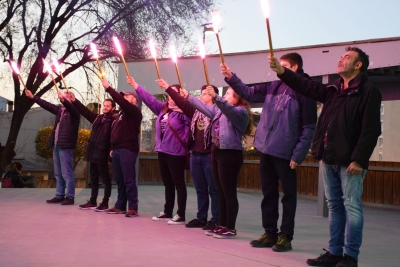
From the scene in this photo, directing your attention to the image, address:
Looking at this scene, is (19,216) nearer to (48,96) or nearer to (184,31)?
(184,31)

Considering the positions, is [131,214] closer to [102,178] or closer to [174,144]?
[102,178]

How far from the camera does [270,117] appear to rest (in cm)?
618

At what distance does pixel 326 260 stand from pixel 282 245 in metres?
0.71

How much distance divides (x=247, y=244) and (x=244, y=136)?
1.37 metres

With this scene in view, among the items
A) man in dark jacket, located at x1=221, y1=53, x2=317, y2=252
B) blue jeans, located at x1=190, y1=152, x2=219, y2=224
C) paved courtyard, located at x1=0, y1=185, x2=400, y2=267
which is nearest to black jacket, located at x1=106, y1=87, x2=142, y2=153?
paved courtyard, located at x1=0, y1=185, x2=400, y2=267

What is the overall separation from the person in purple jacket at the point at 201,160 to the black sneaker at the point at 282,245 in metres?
1.52

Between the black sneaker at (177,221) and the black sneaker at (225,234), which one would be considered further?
the black sneaker at (177,221)

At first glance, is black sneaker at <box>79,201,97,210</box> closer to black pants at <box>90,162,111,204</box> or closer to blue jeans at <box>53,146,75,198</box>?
black pants at <box>90,162,111,204</box>

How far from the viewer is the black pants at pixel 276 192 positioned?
20.1 ft

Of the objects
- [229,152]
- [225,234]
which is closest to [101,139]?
[229,152]

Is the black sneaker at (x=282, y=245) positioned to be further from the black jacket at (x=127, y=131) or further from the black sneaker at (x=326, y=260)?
the black jacket at (x=127, y=131)

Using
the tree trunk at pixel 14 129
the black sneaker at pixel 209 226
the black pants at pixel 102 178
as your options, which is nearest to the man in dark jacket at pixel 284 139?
the black sneaker at pixel 209 226

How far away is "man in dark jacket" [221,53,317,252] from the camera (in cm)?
608

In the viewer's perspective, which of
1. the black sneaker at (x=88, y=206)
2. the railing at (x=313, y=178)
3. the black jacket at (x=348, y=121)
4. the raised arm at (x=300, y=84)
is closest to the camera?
the black jacket at (x=348, y=121)
